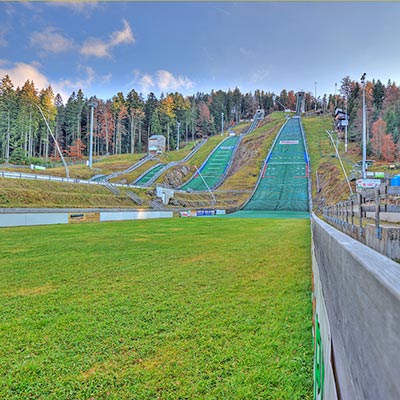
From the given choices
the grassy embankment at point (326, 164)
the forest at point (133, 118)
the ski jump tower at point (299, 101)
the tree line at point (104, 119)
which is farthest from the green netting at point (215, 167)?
the ski jump tower at point (299, 101)

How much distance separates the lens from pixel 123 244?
35.4ft

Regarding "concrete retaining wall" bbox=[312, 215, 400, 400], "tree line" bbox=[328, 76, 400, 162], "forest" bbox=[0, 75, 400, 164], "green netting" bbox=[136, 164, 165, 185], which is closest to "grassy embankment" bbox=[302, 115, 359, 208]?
"tree line" bbox=[328, 76, 400, 162]

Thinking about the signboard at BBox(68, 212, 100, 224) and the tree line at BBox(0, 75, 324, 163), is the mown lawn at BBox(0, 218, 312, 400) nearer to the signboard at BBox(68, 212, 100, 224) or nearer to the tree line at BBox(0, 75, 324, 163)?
the signboard at BBox(68, 212, 100, 224)

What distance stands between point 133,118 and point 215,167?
40564 mm

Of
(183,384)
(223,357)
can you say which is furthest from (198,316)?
(183,384)

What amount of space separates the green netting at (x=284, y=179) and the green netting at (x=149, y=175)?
1963 cm

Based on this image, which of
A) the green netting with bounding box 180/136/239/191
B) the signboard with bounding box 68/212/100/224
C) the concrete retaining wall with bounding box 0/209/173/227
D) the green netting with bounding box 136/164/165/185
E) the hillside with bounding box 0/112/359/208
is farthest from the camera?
the green netting with bounding box 180/136/239/191

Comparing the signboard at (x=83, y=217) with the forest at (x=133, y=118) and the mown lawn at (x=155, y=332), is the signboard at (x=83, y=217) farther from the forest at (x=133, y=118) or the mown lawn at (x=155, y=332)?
the forest at (x=133, y=118)

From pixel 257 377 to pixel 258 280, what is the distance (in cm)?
323

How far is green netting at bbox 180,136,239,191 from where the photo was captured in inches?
2259

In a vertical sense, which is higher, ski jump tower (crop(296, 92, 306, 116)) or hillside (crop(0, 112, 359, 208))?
ski jump tower (crop(296, 92, 306, 116))

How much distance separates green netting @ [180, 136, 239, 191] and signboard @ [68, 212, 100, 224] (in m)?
27.4

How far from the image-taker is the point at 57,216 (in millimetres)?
21484

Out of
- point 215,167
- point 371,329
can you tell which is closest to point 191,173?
point 215,167
